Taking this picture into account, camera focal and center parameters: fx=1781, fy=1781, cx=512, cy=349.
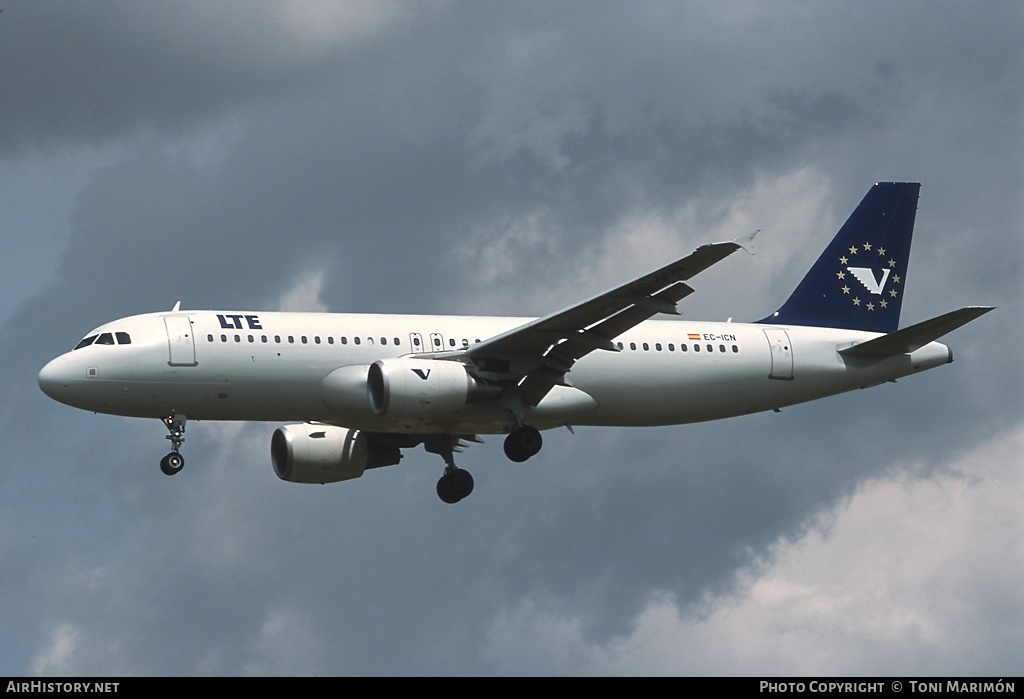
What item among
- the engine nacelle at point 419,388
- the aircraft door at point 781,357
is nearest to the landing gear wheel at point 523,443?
the engine nacelle at point 419,388

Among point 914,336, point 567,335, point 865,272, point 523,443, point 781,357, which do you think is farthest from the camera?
point 865,272

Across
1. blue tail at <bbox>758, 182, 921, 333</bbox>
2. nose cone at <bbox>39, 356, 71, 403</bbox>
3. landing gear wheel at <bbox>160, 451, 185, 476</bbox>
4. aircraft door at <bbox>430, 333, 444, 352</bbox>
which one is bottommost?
landing gear wheel at <bbox>160, 451, 185, 476</bbox>

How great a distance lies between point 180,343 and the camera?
47844mm

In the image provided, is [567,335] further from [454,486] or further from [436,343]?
[454,486]

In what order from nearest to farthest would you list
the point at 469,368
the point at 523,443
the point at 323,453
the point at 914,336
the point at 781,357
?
the point at 469,368 → the point at 523,443 → the point at 914,336 → the point at 781,357 → the point at 323,453

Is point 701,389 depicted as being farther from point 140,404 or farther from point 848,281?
point 140,404

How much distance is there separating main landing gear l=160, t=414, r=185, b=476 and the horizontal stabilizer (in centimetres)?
2008

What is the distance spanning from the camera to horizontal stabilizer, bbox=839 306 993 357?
49281 millimetres

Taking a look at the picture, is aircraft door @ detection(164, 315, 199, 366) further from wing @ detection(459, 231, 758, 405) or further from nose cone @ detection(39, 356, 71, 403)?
wing @ detection(459, 231, 758, 405)

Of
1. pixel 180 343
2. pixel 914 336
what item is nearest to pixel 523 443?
pixel 180 343

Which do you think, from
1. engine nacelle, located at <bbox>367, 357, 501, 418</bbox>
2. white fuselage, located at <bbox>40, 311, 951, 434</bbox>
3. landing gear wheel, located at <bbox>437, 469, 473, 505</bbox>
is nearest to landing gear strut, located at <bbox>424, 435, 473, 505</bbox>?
landing gear wheel, located at <bbox>437, 469, 473, 505</bbox>

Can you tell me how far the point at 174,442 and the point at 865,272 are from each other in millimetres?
23203
